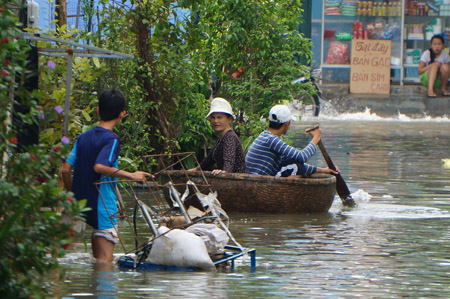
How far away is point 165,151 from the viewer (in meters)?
13.0

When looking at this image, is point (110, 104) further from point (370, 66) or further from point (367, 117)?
point (370, 66)

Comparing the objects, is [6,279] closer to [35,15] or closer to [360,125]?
[35,15]

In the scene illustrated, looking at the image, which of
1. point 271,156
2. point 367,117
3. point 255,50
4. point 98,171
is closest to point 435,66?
point 367,117

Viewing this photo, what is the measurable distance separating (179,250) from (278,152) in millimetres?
3657

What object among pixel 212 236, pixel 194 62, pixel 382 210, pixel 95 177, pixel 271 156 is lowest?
pixel 382 210

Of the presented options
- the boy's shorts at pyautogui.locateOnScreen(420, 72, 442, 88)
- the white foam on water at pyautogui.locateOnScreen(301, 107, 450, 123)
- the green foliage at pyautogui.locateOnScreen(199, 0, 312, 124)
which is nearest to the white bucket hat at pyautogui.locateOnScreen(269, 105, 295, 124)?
the green foliage at pyautogui.locateOnScreen(199, 0, 312, 124)

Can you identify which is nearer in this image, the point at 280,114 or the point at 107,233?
the point at 107,233

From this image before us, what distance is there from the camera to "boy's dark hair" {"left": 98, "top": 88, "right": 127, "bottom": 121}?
7535 mm

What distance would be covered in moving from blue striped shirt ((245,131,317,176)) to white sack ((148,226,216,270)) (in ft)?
11.5

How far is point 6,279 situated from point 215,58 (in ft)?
32.2

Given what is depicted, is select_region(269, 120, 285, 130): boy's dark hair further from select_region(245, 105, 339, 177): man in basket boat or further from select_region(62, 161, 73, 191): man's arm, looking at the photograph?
select_region(62, 161, 73, 191): man's arm

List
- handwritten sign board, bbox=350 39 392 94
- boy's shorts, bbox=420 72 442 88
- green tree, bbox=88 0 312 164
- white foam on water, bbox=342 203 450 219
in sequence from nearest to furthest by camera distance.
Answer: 1. white foam on water, bbox=342 203 450 219
2. green tree, bbox=88 0 312 164
3. boy's shorts, bbox=420 72 442 88
4. handwritten sign board, bbox=350 39 392 94

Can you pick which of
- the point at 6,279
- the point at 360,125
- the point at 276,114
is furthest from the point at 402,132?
the point at 6,279

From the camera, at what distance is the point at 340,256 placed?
8.65 m
